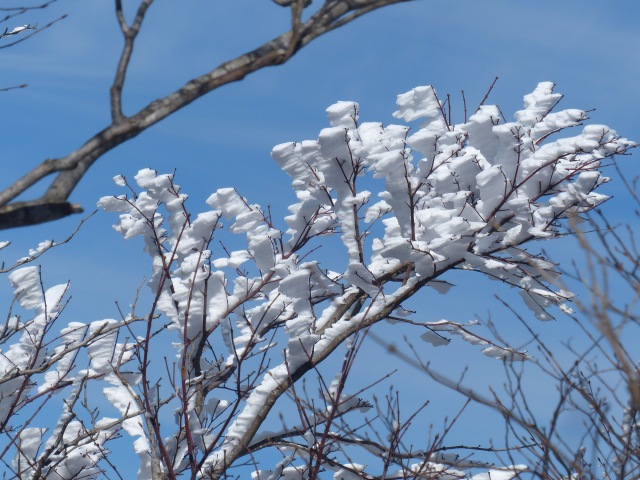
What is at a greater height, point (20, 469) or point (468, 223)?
point (468, 223)

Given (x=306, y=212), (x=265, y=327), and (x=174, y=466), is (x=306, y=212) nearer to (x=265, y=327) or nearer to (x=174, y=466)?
(x=265, y=327)

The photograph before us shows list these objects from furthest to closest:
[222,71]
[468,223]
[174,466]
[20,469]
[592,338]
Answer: [20,469], [174,466], [468,223], [592,338], [222,71]

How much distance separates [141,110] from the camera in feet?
10.8

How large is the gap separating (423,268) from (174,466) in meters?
2.48

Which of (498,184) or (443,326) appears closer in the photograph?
(498,184)

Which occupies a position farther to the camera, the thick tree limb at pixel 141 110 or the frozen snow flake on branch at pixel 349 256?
the frozen snow flake on branch at pixel 349 256

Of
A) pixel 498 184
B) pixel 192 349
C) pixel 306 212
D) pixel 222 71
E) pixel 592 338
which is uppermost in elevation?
pixel 306 212

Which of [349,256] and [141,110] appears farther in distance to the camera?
[349,256]

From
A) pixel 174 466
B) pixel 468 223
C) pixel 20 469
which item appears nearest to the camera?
pixel 468 223

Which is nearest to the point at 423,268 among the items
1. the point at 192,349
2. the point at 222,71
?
the point at 192,349

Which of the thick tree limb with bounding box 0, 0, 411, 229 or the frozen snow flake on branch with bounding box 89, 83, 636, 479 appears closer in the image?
the thick tree limb with bounding box 0, 0, 411, 229

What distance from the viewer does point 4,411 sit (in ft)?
21.9

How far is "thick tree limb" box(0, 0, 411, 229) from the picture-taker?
3006 millimetres

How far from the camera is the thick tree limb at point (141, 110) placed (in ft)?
9.86
